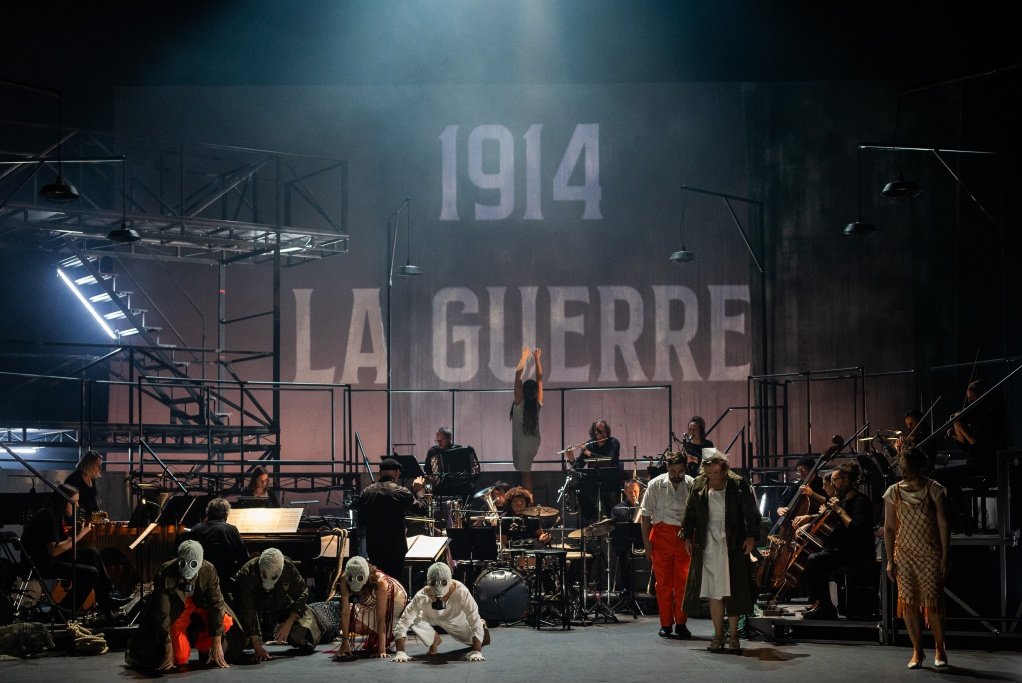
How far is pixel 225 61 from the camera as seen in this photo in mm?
20641

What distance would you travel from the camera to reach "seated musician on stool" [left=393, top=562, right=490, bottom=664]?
10.0m

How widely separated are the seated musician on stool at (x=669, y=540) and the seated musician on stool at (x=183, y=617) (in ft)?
13.6

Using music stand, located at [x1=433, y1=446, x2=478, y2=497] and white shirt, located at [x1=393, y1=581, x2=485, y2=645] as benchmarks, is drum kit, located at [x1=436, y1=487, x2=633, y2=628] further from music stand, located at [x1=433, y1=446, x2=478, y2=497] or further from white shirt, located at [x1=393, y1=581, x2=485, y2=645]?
white shirt, located at [x1=393, y1=581, x2=485, y2=645]

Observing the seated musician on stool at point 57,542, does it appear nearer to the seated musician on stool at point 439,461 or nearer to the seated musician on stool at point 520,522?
the seated musician on stool at point 439,461

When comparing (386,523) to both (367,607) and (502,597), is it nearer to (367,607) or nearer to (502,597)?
(367,607)

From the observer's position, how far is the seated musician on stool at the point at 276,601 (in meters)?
10.2

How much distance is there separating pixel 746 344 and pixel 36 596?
13438 mm

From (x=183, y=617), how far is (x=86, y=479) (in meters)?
3.76

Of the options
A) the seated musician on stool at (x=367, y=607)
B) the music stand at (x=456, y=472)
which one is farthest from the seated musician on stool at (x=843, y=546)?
the music stand at (x=456, y=472)

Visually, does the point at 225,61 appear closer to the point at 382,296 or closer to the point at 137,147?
the point at 137,147

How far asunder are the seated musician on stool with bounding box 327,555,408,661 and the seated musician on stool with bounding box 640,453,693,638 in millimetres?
2585

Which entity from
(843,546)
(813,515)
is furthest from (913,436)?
(843,546)

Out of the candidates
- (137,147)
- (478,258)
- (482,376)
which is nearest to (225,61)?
(137,147)

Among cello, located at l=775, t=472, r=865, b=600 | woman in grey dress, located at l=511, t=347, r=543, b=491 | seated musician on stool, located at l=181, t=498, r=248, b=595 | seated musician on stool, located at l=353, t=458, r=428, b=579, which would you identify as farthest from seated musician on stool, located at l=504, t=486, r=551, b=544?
seated musician on stool, located at l=181, t=498, r=248, b=595
